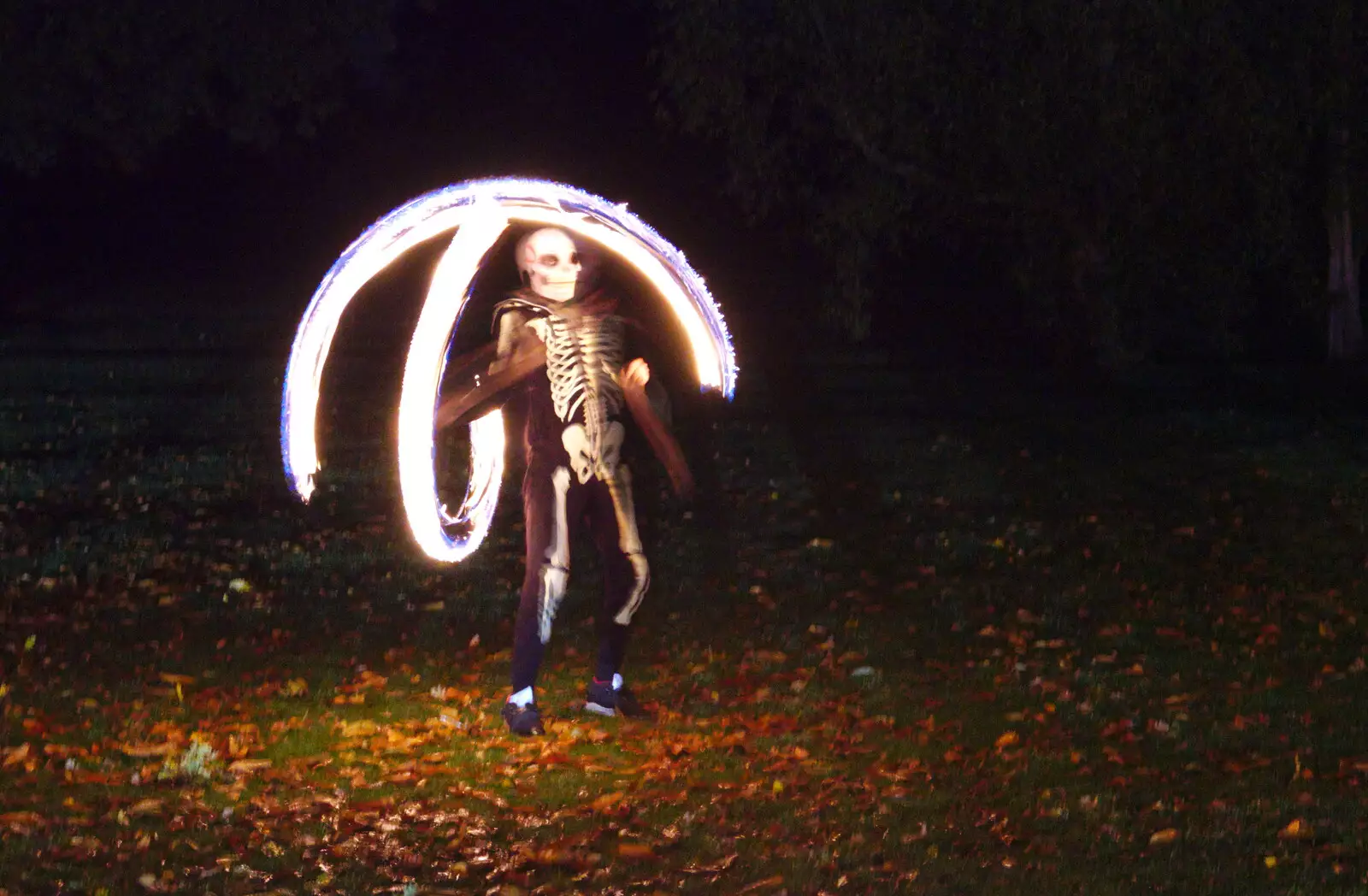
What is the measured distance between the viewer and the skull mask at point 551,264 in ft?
26.9

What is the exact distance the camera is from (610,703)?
8.84 metres

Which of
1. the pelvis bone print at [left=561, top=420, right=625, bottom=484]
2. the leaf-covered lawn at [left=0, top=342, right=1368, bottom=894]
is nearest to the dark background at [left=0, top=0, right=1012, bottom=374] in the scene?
the leaf-covered lawn at [left=0, top=342, right=1368, bottom=894]

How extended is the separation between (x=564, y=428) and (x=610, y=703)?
1.44 m

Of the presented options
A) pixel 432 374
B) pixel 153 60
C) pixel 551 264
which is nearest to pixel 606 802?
pixel 432 374

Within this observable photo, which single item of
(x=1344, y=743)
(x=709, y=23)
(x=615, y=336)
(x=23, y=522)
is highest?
(x=709, y=23)

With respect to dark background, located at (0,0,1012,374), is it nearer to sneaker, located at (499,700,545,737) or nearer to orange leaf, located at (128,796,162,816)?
sneaker, located at (499,700,545,737)

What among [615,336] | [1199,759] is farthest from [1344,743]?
[615,336]

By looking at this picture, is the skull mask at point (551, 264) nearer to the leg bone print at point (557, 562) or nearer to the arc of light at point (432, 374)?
the arc of light at point (432, 374)

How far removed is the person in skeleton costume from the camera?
8.23 metres

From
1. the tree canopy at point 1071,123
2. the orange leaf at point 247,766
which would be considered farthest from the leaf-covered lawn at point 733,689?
the tree canopy at point 1071,123

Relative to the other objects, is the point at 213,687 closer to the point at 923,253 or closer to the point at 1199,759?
the point at 1199,759

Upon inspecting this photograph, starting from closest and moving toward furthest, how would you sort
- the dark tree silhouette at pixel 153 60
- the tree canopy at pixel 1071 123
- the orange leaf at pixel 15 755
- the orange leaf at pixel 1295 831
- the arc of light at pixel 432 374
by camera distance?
the orange leaf at pixel 1295 831, the arc of light at pixel 432 374, the orange leaf at pixel 15 755, the tree canopy at pixel 1071 123, the dark tree silhouette at pixel 153 60

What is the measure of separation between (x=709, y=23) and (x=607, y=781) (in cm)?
2012

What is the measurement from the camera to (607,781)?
7762mm
